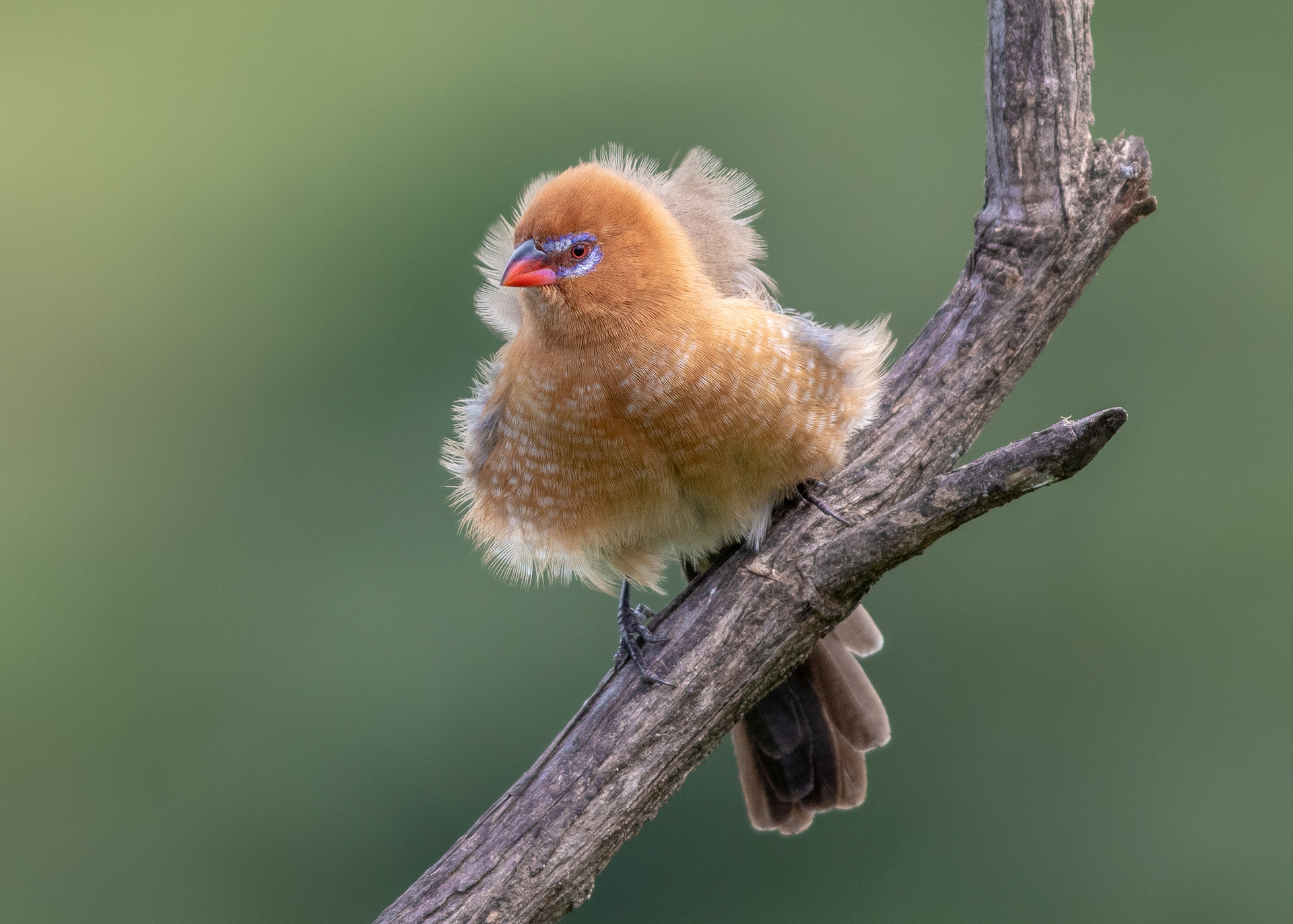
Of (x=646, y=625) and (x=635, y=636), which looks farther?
(x=646, y=625)

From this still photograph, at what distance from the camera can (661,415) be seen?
350 centimetres

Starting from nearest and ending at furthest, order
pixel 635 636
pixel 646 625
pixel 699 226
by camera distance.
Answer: pixel 635 636 → pixel 646 625 → pixel 699 226

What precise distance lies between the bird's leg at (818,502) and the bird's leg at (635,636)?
0.59 m

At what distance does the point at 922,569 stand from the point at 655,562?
3958mm

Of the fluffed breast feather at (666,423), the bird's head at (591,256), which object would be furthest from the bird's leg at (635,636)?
the bird's head at (591,256)

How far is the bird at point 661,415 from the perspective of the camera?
352cm

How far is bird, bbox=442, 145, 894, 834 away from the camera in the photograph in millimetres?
3521

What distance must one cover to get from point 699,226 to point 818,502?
0.98 m

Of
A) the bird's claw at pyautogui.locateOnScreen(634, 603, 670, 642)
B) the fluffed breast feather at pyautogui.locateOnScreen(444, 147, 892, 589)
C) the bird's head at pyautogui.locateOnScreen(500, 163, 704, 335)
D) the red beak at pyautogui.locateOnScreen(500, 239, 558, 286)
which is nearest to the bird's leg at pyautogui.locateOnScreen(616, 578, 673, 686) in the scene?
the bird's claw at pyautogui.locateOnScreen(634, 603, 670, 642)

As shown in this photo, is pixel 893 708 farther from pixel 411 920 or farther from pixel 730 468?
pixel 411 920

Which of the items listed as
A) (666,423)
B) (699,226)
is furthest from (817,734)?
(699,226)

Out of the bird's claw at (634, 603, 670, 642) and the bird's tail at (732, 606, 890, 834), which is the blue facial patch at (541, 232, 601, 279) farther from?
the bird's tail at (732, 606, 890, 834)

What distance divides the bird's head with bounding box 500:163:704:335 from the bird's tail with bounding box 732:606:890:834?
1280 mm

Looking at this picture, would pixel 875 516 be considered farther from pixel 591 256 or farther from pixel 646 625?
pixel 591 256
